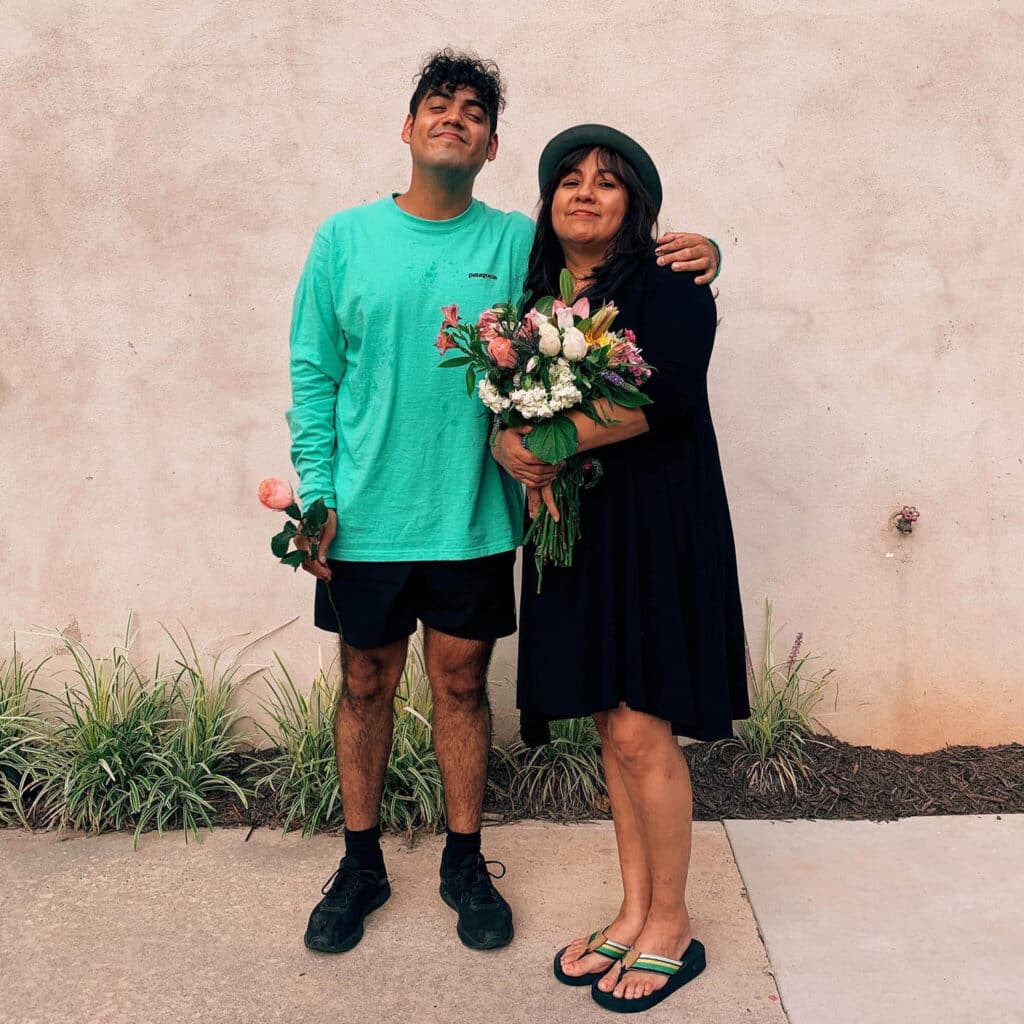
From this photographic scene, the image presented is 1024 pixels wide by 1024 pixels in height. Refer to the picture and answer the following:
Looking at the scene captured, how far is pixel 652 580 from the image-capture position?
8.29 ft

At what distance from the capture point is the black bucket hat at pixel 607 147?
8.20 feet

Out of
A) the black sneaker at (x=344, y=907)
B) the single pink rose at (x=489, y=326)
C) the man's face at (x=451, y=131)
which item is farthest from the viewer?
the black sneaker at (x=344, y=907)

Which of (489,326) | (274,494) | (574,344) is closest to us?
(574,344)

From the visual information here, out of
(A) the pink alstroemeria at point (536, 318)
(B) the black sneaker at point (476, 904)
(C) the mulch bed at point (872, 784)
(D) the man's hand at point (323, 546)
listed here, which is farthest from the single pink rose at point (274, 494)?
(C) the mulch bed at point (872, 784)

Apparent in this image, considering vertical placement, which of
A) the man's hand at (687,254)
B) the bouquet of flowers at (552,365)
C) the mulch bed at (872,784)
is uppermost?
the man's hand at (687,254)

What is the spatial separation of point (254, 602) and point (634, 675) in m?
1.94

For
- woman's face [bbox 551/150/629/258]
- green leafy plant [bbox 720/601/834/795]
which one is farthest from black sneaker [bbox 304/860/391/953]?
woman's face [bbox 551/150/629/258]

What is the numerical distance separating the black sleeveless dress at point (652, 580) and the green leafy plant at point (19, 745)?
205 cm

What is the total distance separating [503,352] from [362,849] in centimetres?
152

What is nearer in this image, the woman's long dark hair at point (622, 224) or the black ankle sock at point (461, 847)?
the woman's long dark hair at point (622, 224)

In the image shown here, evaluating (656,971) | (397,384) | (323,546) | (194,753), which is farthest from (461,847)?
(397,384)

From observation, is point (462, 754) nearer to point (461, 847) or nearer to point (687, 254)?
point (461, 847)

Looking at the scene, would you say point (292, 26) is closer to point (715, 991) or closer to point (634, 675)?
point (634, 675)

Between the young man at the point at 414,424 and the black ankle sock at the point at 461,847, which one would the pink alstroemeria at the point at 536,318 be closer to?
the young man at the point at 414,424
